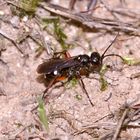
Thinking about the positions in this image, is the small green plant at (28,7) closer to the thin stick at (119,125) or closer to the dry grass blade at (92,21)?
the dry grass blade at (92,21)

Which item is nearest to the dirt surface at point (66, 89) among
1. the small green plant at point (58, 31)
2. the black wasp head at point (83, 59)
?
the small green plant at point (58, 31)

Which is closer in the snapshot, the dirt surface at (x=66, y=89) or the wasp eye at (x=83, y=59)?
the dirt surface at (x=66, y=89)

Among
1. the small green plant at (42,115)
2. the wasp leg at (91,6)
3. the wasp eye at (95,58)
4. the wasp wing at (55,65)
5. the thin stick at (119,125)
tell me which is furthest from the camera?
the wasp leg at (91,6)

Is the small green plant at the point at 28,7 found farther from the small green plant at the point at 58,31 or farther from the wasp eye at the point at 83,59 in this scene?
the wasp eye at the point at 83,59

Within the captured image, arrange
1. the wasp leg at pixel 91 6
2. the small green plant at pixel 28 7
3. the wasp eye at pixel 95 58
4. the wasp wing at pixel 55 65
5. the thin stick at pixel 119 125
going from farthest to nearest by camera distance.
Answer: the wasp leg at pixel 91 6 < the small green plant at pixel 28 7 < the wasp eye at pixel 95 58 < the wasp wing at pixel 55 65 < the thin stick at pixel 119 125

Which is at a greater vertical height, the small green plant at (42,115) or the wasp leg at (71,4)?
the wasp leg at (71,4)

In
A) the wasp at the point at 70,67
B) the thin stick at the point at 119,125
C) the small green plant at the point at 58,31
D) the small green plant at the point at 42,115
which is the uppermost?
the small green plant at the point at 58,31

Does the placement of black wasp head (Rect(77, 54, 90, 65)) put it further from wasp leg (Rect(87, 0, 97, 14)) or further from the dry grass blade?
wasp leg (Rect(87, 0, 97, 14))

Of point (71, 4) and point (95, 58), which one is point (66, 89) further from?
point (71, 4)
